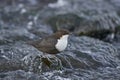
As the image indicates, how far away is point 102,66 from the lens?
331 inches

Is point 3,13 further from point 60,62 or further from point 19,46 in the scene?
point 60,62

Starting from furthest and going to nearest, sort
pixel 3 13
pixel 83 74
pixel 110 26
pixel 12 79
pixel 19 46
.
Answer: pixel 3 13, pixel 110 26, pixel 19 46, pixel 83 74, pixel 12 79

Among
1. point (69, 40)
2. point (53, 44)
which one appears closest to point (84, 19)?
point (69, 40)

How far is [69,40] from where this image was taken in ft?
33.2

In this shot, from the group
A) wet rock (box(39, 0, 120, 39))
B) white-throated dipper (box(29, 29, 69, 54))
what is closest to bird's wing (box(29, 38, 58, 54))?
white-throated dipper (box(29, 29, 69, 54))

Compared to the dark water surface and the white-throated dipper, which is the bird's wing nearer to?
the white-throated dipper

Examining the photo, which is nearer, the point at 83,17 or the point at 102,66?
the point at 102,66

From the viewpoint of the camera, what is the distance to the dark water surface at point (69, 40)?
26.1 ft

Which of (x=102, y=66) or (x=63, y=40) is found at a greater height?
(x=63, y=40)

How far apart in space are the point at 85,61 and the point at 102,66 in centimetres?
36

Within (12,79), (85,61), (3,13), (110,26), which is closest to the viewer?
(12,79)

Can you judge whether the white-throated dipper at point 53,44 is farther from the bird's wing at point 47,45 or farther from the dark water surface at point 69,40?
the dark water surface at point 69,40

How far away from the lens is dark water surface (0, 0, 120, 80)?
26.1 ft

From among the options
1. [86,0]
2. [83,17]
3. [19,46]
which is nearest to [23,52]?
[19,46]
